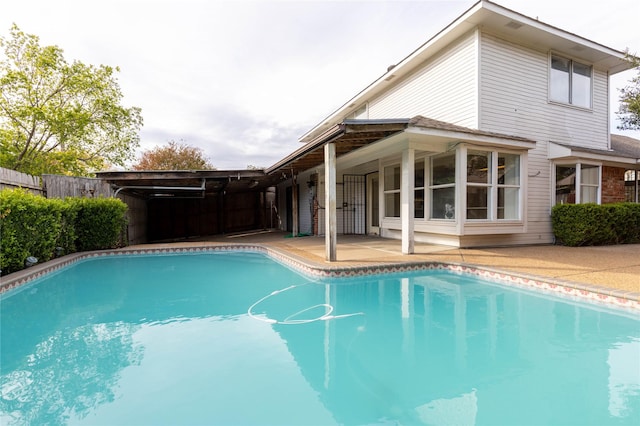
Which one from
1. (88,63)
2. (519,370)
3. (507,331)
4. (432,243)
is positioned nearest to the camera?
(519,370)

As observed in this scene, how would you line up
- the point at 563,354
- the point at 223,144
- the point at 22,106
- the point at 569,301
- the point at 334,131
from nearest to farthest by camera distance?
the point at 563,354 → the point at 569,301 → the point at 334,131 → the point at 22,106 → the point at 223,144

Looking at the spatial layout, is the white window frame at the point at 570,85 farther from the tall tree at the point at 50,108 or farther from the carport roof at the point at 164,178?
the tall tree at the point at 50,108

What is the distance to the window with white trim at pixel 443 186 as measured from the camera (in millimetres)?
7624

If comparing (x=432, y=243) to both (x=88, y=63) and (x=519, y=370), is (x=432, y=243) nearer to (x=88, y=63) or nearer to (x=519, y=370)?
(x=519, y=370)

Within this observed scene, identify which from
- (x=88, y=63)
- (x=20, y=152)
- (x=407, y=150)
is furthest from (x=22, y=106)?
(x=407, y=150)

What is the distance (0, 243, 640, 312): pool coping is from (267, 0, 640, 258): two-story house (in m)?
0.83

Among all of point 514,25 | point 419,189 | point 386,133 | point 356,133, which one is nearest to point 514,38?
point 514,25

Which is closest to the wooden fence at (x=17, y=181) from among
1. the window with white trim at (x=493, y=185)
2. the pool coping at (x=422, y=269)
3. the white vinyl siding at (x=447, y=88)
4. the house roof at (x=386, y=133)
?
the pool coping at (x=422, y=269)

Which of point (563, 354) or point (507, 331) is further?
point (507, 331)

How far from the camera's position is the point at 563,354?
288 cm

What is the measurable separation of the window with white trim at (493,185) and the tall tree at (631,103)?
5.29 m

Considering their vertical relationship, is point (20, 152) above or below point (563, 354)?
above

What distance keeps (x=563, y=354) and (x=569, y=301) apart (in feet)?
5.73

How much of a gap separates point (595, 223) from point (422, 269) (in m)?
5.48
